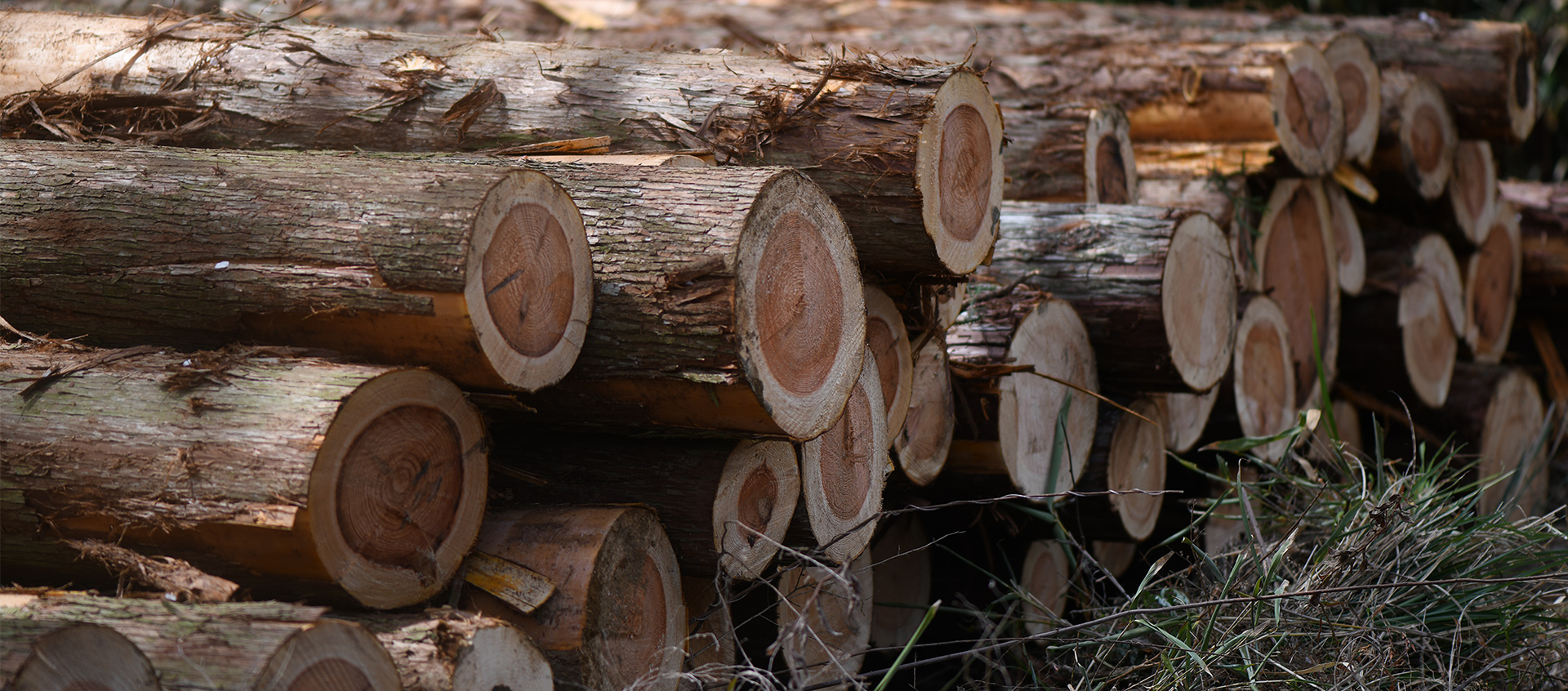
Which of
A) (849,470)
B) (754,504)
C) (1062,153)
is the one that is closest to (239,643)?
(754,504)

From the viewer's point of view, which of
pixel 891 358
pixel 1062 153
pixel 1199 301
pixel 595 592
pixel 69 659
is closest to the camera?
pixel 69 659

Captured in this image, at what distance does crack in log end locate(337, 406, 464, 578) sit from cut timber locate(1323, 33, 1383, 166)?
315cm

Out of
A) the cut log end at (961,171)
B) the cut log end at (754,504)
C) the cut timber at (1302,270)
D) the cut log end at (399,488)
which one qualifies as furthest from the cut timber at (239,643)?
the cut timber at (1302,270)

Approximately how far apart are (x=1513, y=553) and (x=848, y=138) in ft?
5.63

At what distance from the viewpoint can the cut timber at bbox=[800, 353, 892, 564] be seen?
2.27m

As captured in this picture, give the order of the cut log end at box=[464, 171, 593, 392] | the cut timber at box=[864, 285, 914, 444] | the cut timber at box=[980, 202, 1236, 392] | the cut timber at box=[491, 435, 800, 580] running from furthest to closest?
the cut timber at box=[980, 202, 1236, 392] < the cut timber at box=[864, 285, 914, 444] < the cut timber at box=[491, 435, 800, 580] < the cut log end at box=[464, 171, 593, 392]

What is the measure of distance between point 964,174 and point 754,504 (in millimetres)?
793

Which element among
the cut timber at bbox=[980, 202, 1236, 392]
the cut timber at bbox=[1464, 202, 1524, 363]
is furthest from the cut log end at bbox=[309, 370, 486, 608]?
the cut timber at bbox=[1464, 202, 1524, 363]

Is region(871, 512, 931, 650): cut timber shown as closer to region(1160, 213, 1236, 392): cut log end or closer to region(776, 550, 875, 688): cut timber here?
region(776, 550, 875, 688): cut timber

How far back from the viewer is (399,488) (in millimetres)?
1657

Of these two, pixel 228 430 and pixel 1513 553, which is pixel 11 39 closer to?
pixel 228 430

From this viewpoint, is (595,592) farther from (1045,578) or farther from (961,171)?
(1045,578)

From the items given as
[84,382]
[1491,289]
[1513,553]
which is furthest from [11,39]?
[1491,289]

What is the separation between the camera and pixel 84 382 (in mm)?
1687
